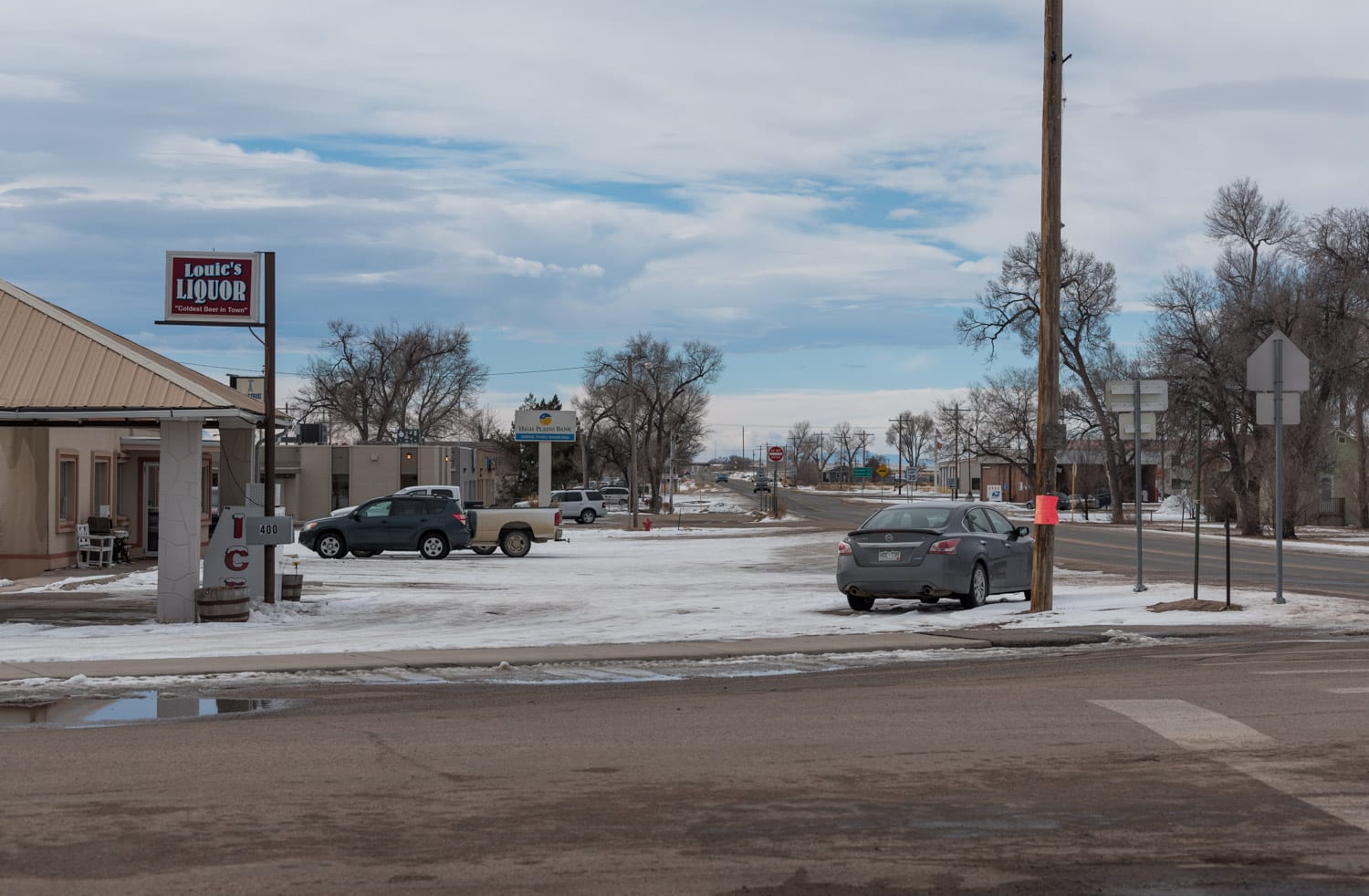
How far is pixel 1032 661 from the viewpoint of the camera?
12.9 metres

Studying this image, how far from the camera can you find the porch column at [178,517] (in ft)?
55.3

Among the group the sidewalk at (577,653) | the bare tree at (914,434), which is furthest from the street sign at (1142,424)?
the bare tree at (914,434)

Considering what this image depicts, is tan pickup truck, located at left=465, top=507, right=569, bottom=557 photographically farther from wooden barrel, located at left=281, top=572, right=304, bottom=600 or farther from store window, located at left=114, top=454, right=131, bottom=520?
wooden barrel, located at left=281, top=572, right=304, bottom=600

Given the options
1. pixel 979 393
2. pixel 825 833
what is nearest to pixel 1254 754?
pixel 825 833

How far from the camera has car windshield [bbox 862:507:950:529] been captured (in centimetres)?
1802

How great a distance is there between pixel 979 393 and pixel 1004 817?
374 ft

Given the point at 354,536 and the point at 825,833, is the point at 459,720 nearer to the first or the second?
the point at 825,833

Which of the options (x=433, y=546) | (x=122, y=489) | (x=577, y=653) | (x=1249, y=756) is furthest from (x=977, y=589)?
(x=122, y=489)

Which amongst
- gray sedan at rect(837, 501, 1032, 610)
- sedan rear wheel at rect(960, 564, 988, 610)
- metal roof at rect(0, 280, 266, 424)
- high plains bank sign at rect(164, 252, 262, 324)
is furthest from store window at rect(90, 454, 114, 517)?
sedan rear wheel at rect(960, 564, 988, 610)

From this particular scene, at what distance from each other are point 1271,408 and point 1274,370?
495 mm

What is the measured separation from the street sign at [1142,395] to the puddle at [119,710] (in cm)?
1317

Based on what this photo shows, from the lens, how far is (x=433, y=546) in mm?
33344

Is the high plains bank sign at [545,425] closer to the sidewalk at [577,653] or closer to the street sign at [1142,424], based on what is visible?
the street sign at [1142,424]

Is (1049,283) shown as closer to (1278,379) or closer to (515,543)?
(1278,379)
